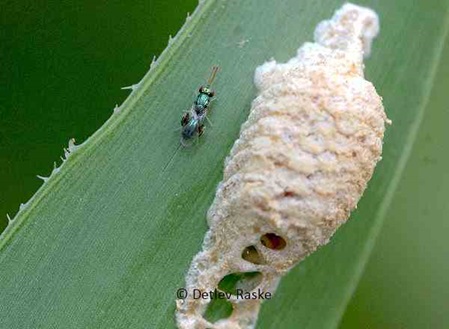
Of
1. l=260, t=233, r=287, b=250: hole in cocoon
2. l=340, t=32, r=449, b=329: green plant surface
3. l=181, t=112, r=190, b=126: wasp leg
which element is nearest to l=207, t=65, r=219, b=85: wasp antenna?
l=181, t=112, r=190, b=126: wasp leg

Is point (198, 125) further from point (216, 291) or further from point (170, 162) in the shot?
point (216, 291)

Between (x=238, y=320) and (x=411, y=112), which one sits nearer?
(x=238, y=320)

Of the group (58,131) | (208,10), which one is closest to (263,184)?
(208,10)

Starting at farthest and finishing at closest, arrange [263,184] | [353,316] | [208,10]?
[353,316]
[208,10]
[263,184]

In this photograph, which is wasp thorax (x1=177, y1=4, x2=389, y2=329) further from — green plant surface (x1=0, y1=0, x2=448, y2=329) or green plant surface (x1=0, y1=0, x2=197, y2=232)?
green plant surface (x1=0, y1=0, x2=197, y2=232)

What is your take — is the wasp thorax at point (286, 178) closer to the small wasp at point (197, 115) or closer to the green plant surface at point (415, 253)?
the small wasp at point (197, 115)

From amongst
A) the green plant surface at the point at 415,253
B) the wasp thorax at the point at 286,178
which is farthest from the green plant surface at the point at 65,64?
the green plant surface at the point at 415,253
